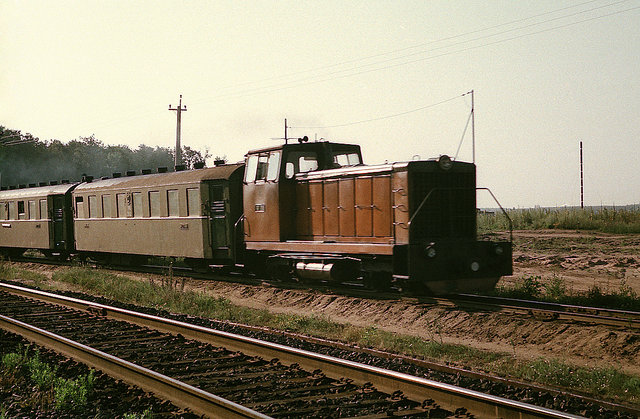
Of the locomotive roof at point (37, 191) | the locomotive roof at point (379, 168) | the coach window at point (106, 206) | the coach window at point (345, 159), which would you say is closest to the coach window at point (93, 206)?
the coach window at point (106, 206)

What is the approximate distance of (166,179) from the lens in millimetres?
18859

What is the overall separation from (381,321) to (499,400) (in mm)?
6297

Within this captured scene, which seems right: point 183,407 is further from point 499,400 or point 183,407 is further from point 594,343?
point 594,343

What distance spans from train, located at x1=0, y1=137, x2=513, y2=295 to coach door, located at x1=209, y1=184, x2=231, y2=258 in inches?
1.1

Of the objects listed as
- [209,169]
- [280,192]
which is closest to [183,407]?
[280,192]

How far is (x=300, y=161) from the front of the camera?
14.7m

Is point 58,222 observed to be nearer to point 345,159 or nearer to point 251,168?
point 251,168

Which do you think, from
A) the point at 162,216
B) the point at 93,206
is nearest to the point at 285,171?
the point at 162,216

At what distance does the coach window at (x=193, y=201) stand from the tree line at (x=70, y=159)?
55.0 metres

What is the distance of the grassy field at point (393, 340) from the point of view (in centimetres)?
691

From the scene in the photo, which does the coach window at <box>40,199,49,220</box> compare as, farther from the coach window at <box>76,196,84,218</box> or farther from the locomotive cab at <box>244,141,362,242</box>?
the locomotive cab at <box>244,141,362,242</box>

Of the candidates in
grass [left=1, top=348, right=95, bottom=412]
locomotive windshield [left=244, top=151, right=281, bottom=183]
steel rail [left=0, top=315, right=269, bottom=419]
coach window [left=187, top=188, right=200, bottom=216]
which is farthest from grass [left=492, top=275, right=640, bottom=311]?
grass [left=1, top=348, right=95, bottom=412]

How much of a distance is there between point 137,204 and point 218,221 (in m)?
4.57

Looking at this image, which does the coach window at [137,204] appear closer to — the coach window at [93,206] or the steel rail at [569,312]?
the coach window at [93,206]
